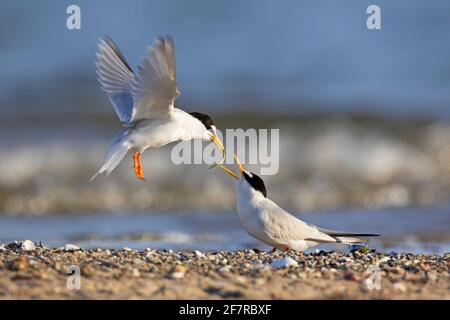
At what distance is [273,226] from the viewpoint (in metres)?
6.51

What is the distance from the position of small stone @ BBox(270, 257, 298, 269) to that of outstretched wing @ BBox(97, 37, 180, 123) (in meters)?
1.69

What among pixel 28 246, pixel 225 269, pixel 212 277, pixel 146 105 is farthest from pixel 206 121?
pixel 212 277

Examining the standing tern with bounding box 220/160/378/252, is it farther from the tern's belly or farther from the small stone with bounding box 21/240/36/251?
the small stone with bounding box 21/240/36/251

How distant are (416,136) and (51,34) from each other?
9840 mm

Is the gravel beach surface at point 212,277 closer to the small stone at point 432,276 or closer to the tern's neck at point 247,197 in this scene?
the small stone at point 432,276

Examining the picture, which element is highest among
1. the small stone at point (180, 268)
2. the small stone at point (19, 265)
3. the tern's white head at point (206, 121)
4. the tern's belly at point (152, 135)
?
the tern's white head at point (206, 121)

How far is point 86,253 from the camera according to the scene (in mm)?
6023

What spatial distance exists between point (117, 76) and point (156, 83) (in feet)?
3.82

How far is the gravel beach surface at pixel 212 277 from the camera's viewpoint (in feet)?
16.1

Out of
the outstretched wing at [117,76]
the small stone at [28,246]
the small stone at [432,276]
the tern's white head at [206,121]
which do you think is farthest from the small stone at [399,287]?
the outstretched wing at [117,76]

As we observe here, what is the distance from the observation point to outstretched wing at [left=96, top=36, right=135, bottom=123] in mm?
7570

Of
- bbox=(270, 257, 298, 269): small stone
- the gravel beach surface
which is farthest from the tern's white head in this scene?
bbox=(270, 257, 298, 269): small stone

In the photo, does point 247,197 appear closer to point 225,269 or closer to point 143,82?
point 143,82

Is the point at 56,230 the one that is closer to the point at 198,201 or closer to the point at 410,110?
the point at 198,201
